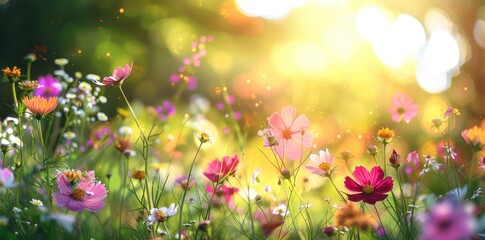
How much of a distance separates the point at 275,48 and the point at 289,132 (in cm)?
372

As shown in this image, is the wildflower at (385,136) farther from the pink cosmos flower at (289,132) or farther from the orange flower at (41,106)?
the orange flower at (41,106)

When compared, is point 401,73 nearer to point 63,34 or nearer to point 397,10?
point 397,10

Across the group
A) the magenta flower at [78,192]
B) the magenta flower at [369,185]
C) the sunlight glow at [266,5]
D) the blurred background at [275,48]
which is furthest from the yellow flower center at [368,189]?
the blurred background at [275,48]

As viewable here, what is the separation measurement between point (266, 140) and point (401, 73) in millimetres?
3899

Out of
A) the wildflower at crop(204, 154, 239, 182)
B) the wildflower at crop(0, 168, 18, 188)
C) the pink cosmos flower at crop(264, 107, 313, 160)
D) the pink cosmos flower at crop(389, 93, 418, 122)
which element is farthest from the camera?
the pink cosmos flower at crop(389, 93, 418, 122)

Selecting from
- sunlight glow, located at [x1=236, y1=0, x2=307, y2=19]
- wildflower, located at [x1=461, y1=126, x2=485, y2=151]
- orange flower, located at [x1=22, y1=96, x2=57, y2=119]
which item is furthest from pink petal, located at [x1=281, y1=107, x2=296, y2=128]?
sunlight glow, located at [x1=236, y1=0, x2=307, y2=19]

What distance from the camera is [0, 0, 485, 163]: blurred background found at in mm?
4297

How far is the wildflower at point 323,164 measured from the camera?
1.04 m

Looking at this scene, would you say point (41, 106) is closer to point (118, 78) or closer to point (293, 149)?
point (118, 78)

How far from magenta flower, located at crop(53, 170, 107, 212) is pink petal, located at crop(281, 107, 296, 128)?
387mm

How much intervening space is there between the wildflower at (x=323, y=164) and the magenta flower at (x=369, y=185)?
0.20 ft

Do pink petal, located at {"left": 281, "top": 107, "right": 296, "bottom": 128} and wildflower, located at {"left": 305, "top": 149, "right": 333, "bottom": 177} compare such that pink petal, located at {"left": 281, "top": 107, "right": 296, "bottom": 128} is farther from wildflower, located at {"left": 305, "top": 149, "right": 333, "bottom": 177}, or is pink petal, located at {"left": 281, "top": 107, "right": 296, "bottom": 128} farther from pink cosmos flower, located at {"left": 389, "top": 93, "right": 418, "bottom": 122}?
pink cosmos flower, located at {"left": 389, "top": 93, "right": 418, "bottom": 122}

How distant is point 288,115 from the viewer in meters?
1.17

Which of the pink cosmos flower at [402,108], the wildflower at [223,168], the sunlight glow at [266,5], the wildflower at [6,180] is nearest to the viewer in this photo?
Result: the wildflower at [6,180]
